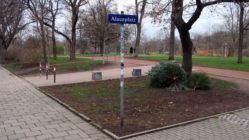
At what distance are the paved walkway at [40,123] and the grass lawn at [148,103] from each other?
1.59 ft

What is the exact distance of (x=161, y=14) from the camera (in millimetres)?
12828

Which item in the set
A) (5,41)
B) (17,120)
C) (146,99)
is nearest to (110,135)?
(17,120)

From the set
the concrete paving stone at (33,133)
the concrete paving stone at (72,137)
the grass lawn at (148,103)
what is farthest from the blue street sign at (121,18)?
the concrete paving stone at (33,133)

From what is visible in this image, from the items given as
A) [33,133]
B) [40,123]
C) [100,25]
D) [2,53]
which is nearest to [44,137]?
[33,133]

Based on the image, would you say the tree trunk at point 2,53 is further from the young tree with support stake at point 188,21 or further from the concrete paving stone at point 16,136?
the concrete paving stone at point 16,136

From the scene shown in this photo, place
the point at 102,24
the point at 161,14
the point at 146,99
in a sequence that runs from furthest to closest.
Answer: the point at 102,24, the point at 161,14, the point at 146,99

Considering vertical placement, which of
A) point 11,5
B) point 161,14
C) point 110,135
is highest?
point 11,5

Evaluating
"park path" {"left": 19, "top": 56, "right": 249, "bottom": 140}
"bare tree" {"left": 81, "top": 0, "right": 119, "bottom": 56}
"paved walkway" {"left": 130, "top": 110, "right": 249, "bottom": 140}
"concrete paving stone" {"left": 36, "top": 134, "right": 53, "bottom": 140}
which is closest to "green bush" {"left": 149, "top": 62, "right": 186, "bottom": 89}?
"park path" {"left": 19, "top": 56, "right": 249, "bottom": 140}

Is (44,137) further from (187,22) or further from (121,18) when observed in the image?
(187,22)

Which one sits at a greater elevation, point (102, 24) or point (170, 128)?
point (102, 24)

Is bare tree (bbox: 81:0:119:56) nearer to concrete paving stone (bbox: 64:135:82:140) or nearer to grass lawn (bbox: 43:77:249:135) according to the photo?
grass lawn (bbox: 43:77:249:135)

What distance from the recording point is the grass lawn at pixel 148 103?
8.62 metres

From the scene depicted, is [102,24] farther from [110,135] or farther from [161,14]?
[110,135]

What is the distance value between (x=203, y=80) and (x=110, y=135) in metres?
6.84
